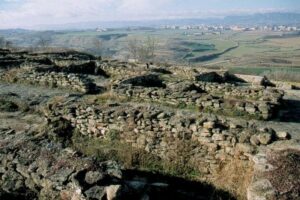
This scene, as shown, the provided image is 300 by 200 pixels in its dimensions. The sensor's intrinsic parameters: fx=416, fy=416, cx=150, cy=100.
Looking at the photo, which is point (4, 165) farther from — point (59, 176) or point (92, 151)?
point (92, 151)

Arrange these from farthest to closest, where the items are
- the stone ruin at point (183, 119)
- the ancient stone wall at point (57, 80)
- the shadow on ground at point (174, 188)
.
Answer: the ancient stone wall at point (57, 80) → the stone ruin at point (183, 119) → the shadow on ground at point (174, 188)

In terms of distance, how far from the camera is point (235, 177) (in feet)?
35.9

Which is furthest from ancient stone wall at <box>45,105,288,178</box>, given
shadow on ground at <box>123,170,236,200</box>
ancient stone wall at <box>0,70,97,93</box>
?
ancient stone wall at <box>0,70,97,93</box>

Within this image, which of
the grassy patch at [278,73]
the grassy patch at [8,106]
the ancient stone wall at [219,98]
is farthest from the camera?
the grassy patch at [278,73]

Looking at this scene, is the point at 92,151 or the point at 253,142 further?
the point at 92,151

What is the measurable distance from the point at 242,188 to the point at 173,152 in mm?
2719

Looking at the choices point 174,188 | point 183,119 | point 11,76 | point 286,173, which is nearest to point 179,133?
point 183,119

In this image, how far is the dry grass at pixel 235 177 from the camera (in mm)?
10352

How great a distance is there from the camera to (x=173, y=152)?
12445 millimetres

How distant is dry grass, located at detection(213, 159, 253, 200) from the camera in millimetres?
10352

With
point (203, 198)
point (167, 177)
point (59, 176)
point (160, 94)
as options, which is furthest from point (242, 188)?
point (160, 94)

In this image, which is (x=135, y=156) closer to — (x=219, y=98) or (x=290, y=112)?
(x=219, y=98)

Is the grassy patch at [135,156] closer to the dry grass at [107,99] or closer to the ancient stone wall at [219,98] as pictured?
the dry grass at [107,99]

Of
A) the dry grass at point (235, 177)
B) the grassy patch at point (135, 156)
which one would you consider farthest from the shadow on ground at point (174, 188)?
the grassy patch at point (135, 156)
